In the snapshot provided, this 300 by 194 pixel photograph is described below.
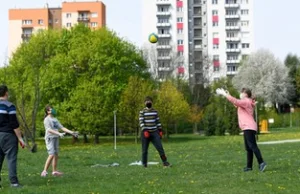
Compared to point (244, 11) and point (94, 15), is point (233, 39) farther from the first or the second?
point (94, 15)

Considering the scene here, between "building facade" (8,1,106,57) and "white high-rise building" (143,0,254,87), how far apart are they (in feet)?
55.5

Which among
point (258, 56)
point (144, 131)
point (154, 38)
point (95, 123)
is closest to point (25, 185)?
point (144, 131)

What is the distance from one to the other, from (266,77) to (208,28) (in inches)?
763

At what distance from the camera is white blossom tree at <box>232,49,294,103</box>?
99.8 m

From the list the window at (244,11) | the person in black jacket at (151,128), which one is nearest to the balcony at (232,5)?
the window at (244,11)

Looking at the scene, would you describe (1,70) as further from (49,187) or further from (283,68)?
(283,68)

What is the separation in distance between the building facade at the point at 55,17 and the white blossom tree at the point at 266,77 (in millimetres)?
39994

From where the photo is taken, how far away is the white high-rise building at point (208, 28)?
113 m

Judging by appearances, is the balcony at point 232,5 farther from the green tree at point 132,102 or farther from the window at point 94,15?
the green tree at point 132,102

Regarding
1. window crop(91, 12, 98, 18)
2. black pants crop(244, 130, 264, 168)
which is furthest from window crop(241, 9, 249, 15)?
black pants crop(244, 130, 264, 168)

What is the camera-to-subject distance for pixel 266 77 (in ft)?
329

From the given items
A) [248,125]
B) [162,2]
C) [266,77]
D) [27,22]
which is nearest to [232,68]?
[266,77]

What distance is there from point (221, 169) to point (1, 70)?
143ft

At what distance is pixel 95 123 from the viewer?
52.2 m
